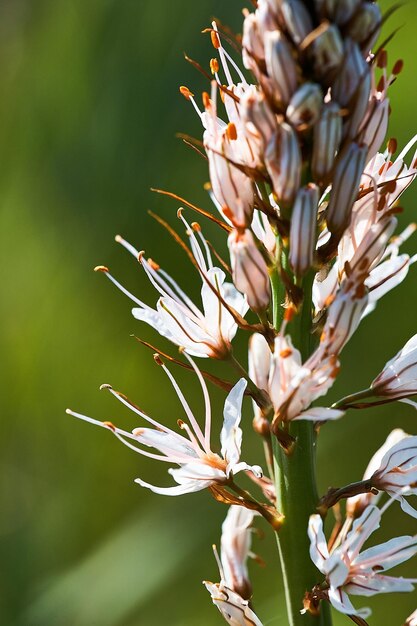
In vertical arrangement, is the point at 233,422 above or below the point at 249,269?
below

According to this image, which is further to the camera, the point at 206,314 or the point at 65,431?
the point at 65,431

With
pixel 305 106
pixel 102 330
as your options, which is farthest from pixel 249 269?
pixel 102 330

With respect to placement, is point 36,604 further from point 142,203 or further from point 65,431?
point 142,203

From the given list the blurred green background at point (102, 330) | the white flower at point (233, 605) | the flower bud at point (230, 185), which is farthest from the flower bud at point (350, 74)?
the blurred green background at point (102, 330)

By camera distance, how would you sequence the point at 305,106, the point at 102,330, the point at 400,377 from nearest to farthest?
the point at 305,106, the point at 400,377, the point at 102,330

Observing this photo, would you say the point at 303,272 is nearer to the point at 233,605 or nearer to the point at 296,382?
the point at 296,382

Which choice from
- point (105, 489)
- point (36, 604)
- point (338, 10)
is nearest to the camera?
point (338, 10)

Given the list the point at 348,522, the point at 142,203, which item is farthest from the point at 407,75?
the point at 348,522
